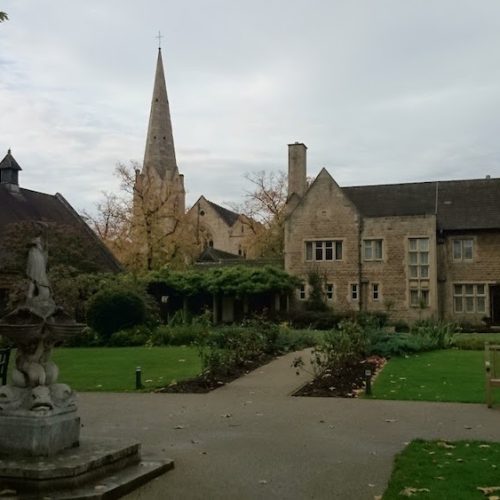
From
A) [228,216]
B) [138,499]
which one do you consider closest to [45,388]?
[138,499]

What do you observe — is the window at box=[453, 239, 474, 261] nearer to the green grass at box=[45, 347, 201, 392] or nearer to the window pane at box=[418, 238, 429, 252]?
the window pane at box=[418, 238, 429, 252]

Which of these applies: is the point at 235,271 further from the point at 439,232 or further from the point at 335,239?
the point at 439,232

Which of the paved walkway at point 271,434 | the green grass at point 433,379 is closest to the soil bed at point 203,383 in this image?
the paved walkway at point 271,434

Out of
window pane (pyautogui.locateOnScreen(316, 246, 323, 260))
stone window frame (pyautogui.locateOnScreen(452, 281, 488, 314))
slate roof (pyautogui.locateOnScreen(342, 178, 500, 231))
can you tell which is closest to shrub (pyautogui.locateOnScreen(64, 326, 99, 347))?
window pane (pyautogui.locateOnScreen(316, 246, 323, 260))

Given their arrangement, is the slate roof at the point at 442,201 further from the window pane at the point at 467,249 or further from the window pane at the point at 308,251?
the window pane at the point at 308,251

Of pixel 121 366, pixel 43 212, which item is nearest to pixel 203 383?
pixel 121 366

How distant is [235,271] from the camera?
40406 mm

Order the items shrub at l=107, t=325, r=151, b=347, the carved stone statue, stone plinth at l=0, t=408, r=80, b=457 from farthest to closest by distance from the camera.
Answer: shrub at l=107, t=325, r=151, b=347
the carved stone statue
stone plinth at l=0, t=408, r=80, b=457

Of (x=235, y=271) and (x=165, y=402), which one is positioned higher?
(x=235, y=271)

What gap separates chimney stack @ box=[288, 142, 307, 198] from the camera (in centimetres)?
4525

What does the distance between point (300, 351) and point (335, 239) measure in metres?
20.4

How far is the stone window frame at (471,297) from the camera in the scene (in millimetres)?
40375

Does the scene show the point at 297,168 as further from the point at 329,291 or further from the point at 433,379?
the point at 433,379

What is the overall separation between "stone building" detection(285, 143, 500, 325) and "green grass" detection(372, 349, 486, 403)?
2000 cm
